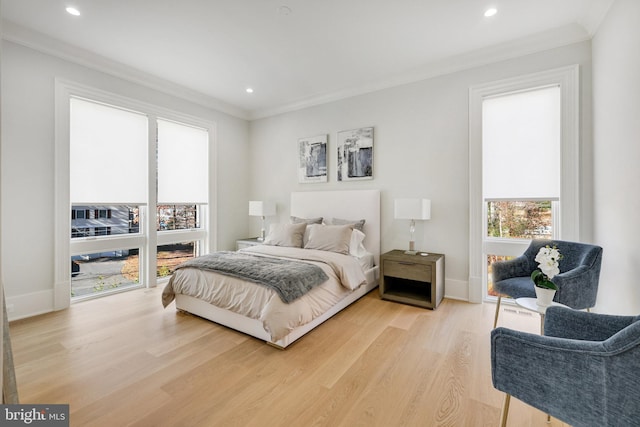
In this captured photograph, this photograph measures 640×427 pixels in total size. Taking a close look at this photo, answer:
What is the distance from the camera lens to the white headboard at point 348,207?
411 centimetres

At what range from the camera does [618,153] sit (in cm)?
240

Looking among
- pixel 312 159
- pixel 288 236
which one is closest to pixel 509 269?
pixel 288 236

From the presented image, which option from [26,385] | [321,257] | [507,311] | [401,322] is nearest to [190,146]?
[321,257]

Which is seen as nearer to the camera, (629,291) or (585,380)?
(585,380)

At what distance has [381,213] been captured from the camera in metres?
4.14

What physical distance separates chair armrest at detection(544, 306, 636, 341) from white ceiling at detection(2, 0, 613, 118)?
8.39 feet

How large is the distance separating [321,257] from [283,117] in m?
2.85

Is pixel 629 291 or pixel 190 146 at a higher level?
pixel 190 146

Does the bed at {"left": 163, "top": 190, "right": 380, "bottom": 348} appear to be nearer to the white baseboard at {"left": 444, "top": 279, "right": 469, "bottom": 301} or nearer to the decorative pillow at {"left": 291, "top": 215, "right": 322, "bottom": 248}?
the decorative pillow at {"left": 291, "top": 215, "right": 322, "bottom": 248}

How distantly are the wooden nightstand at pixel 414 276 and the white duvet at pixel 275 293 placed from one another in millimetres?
343

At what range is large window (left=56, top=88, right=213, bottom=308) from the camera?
3.42 metres

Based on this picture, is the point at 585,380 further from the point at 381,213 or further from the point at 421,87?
the point at 421,87

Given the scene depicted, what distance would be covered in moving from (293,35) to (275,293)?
254cm

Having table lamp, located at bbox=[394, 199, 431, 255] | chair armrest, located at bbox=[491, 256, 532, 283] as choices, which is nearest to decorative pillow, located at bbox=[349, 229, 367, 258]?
table lamp, located at bbox=[394, 199, 431, 255]
